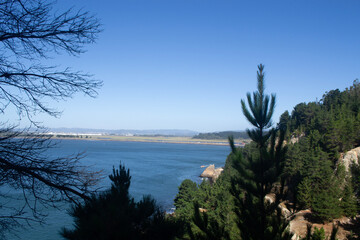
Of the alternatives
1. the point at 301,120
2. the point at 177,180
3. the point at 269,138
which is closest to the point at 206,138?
the point at 301,120

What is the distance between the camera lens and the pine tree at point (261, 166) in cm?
499

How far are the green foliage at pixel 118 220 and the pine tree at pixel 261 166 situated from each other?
2393 millimetres

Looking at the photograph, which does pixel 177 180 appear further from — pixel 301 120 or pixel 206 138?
pixel 206 138

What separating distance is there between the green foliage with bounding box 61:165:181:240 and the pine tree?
2.39 metres

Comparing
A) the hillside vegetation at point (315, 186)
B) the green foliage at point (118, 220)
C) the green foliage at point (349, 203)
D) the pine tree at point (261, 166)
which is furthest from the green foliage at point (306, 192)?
the green foliage at point (118, 220)

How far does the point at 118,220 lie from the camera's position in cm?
246

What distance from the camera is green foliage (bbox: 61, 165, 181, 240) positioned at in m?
2.39

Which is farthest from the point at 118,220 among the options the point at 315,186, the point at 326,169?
the point at 326,169

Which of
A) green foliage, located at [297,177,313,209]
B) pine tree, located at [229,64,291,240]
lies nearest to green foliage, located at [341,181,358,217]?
green foliage, located at [297,177,313,209]

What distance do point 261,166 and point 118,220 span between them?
11.0ft

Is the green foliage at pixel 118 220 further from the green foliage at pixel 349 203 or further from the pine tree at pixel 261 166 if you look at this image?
the green foliage at pixel 349 203

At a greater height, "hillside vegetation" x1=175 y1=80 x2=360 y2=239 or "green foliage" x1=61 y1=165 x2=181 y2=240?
"green foliage" x1=61 y1=165 x2=181 y2=240

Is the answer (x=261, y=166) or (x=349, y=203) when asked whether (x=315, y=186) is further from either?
(x=261, y=166)

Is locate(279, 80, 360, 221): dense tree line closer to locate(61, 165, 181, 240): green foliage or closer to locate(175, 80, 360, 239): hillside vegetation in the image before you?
locate(175, 80, 360, 239): hillside vegetation
